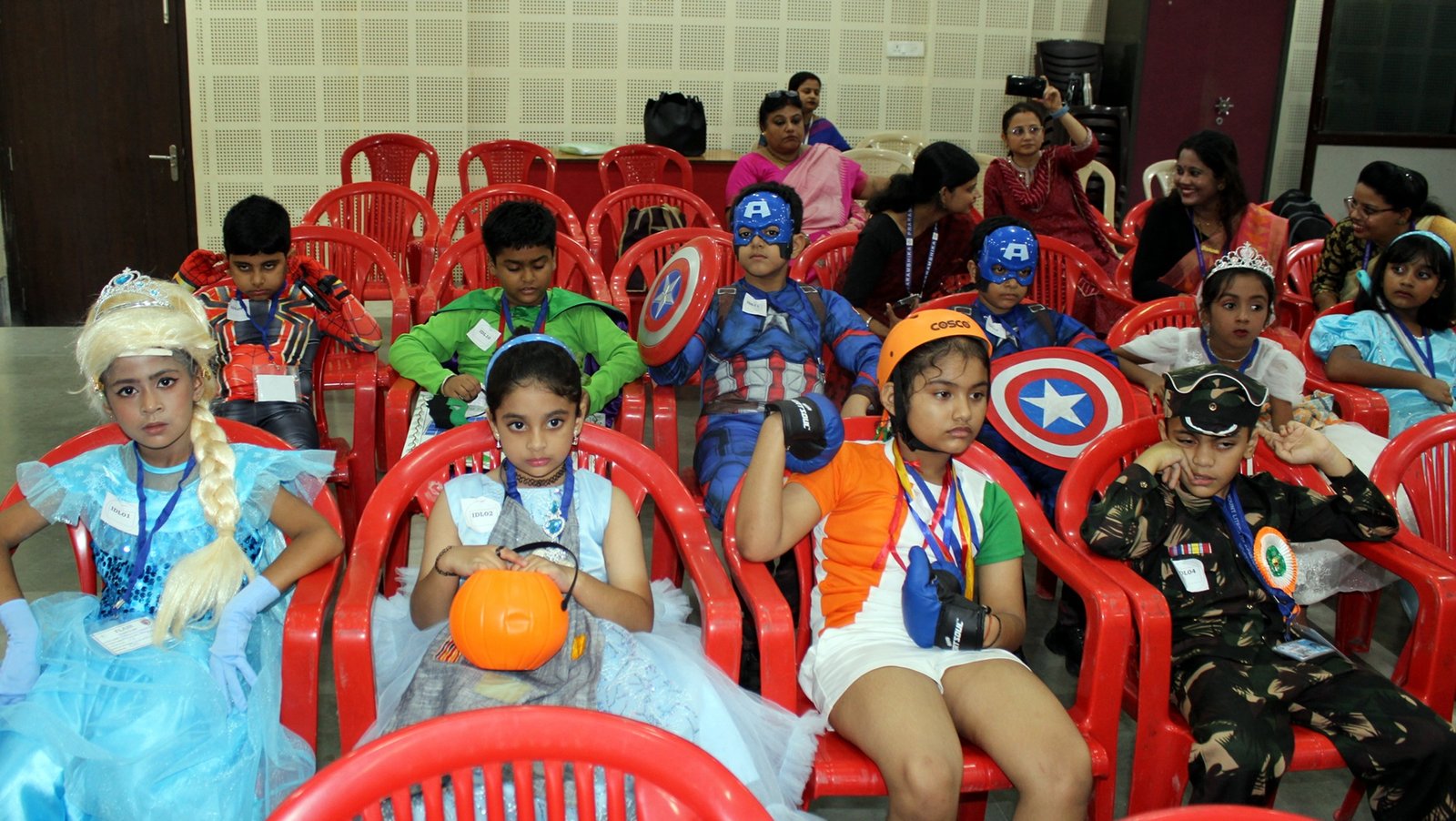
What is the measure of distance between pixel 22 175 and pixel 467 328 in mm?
5665

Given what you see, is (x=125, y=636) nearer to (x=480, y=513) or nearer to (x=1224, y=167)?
(x=480, y=513)

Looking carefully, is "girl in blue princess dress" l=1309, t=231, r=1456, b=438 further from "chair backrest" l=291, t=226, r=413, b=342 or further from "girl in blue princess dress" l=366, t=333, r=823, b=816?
"chair backrest" l=291, t=226, r=413, b=342

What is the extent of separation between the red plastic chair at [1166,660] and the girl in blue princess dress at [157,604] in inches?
61.0

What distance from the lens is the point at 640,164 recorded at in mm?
7074

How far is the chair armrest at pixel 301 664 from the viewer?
6.84 feet

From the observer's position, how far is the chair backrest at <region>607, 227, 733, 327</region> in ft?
13.5

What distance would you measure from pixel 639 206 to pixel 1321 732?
4.39 m

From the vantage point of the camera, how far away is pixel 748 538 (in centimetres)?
228

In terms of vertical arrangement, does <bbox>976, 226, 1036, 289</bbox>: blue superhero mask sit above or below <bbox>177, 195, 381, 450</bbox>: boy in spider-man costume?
above

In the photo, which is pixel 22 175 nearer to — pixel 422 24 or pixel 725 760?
pixel 422 24

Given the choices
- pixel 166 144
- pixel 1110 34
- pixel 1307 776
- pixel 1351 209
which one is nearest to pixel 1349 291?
pixel 1351 209

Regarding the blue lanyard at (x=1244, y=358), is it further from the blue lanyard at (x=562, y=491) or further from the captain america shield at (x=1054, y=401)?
the blue lanyard at (x=562, y=491)

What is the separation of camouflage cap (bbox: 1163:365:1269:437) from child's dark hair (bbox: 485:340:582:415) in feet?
4.13

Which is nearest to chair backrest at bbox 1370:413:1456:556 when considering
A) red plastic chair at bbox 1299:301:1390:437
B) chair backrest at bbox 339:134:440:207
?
red plastic chair at bbox 1299:301:1390:437
